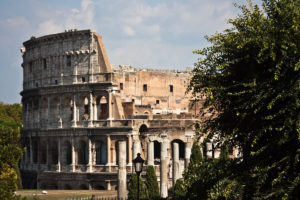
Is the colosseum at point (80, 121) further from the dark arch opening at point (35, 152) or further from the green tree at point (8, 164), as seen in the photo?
the green tree at point (8, 164)

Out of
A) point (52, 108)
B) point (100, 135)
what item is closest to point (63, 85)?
point (52, 108)

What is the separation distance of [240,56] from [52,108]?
122 ft

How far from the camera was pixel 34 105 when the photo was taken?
51125 mm

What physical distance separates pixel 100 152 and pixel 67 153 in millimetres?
3518

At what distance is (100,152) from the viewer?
46.2m

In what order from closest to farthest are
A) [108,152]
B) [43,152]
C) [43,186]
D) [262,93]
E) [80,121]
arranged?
[262,93] < [108,152] < [80,121] < [43,186] < [43,152]

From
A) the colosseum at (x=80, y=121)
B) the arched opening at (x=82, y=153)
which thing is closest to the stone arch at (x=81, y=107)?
the colosseum at (x=80, y=121)

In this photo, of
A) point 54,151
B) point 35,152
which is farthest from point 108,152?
point 35,152

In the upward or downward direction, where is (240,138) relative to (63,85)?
downward

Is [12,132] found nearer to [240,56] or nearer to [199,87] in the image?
[199,87]

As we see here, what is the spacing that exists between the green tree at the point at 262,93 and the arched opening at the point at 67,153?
34.5m

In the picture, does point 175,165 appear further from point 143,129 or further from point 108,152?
point 143,129

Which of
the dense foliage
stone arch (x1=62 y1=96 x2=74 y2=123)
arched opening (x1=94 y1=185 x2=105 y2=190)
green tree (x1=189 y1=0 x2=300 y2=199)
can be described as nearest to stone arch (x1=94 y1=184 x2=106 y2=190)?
arched opening (x1=94 y1=185 x2=105 y2=190)

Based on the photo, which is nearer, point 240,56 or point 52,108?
point 240,56
